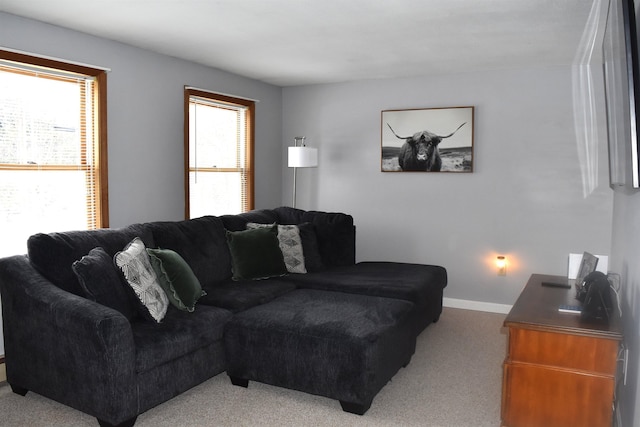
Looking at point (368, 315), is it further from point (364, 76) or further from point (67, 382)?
point (364, 76)

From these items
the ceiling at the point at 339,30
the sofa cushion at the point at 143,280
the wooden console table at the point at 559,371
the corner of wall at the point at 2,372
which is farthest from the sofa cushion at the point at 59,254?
the wooden console table at the point at 559,371

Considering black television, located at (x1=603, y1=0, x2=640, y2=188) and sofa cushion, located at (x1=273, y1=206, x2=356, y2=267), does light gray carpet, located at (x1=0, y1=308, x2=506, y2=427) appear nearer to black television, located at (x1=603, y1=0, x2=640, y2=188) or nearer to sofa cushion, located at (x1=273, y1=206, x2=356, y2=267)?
sofa cushion, located at (x1=273, y1=206, x2=356, y2=267)

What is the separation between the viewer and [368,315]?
3.45m

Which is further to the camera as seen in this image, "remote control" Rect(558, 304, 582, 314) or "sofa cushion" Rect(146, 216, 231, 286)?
"sofa cushion" Rect(146, 216, 231, 286)

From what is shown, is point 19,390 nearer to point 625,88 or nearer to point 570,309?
point 570,309

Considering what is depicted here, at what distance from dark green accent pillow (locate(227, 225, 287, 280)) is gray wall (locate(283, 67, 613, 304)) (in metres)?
1.67

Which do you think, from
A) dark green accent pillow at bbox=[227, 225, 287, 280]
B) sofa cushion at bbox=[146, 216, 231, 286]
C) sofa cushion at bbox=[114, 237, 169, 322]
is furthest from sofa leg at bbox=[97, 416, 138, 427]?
dark green accent pillow at bbox=[227, 225, 287, 280]

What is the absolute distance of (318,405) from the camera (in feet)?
10.6

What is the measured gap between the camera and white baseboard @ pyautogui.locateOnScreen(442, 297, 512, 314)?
210 inches

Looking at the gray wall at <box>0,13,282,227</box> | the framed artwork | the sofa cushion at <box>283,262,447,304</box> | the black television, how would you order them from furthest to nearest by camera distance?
the framed artwork
the sofa cushion at <box>283,262,447,304</box>
the gray wall at <box>0,13,282,227</box>
the black television

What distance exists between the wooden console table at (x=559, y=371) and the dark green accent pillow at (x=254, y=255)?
7.27ft

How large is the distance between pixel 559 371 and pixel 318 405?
1.37 meters

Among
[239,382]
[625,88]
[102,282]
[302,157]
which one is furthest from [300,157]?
[625,88]

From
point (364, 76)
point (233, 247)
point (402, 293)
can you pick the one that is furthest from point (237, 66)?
point (402, 293)
